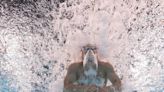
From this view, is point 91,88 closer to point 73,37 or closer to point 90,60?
point 90,60

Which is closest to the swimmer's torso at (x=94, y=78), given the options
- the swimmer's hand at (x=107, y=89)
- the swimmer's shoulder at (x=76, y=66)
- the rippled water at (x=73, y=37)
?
the swimmer's shoulder at (x=76, y=66)

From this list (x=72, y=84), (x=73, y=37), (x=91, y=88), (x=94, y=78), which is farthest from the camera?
(x=73, y=37)

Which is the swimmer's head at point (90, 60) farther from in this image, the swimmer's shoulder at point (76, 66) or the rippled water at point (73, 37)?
the rippled water at point (73, 37)

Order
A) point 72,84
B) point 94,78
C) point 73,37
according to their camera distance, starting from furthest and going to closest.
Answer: point 73,37 → point 94,78 → point 72,84

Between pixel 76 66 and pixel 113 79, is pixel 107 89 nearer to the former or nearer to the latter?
pixel 113 79

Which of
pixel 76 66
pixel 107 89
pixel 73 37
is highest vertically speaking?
pixel 73 37

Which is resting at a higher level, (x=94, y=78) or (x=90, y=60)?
(x=90, y=60)

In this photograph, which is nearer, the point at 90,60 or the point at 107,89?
the point at 107,89

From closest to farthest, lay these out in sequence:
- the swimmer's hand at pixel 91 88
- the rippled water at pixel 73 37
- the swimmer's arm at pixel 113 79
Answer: the swimmer's hand at pixel 91 88, the swimmer's arm at pixel 113 79, the rippled water at pixel 73 37

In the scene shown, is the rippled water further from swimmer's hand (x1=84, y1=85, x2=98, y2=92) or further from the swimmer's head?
swimmer's hand (x1=84, y1=85, x2=98, y2=92)

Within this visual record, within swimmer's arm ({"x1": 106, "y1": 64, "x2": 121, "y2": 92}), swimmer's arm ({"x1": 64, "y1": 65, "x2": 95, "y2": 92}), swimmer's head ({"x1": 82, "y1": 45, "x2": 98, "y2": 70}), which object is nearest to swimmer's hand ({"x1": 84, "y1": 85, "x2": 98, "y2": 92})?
swimmer's arm ({"x1": 64, "y1": 65, "x2": 95, "y2": 92})

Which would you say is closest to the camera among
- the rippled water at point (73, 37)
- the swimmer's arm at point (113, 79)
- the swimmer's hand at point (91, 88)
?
the swimmer's hand at point (91, 88)

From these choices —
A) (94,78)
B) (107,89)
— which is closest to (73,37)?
(94,78)
